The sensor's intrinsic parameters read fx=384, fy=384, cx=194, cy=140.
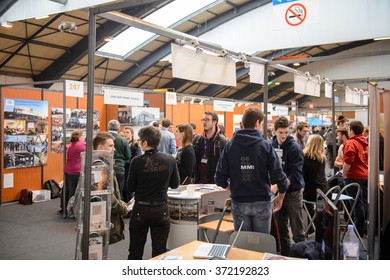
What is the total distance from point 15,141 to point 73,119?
1.37 meters

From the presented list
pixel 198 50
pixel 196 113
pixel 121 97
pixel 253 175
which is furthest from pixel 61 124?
pixel 253 175

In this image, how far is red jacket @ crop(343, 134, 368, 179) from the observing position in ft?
14.7

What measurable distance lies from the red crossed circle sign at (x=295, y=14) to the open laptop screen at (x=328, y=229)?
1.65m

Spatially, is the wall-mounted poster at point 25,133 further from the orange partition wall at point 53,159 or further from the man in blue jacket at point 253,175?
the man in blue jacket at point 253,175

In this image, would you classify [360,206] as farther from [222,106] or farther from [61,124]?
[222,106]

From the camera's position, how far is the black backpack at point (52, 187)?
749cm

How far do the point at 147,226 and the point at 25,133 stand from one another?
16.9 feet

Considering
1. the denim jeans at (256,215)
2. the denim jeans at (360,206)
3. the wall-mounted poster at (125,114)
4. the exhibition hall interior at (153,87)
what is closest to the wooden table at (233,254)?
the exhibition hall interior at (153,87)

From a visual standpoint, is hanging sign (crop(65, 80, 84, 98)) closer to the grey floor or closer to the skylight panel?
the grey floor

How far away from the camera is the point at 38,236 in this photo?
490 centimetres

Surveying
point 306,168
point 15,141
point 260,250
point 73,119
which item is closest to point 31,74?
point 73,119

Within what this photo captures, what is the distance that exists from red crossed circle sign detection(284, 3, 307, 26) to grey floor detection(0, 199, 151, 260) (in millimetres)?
2657
